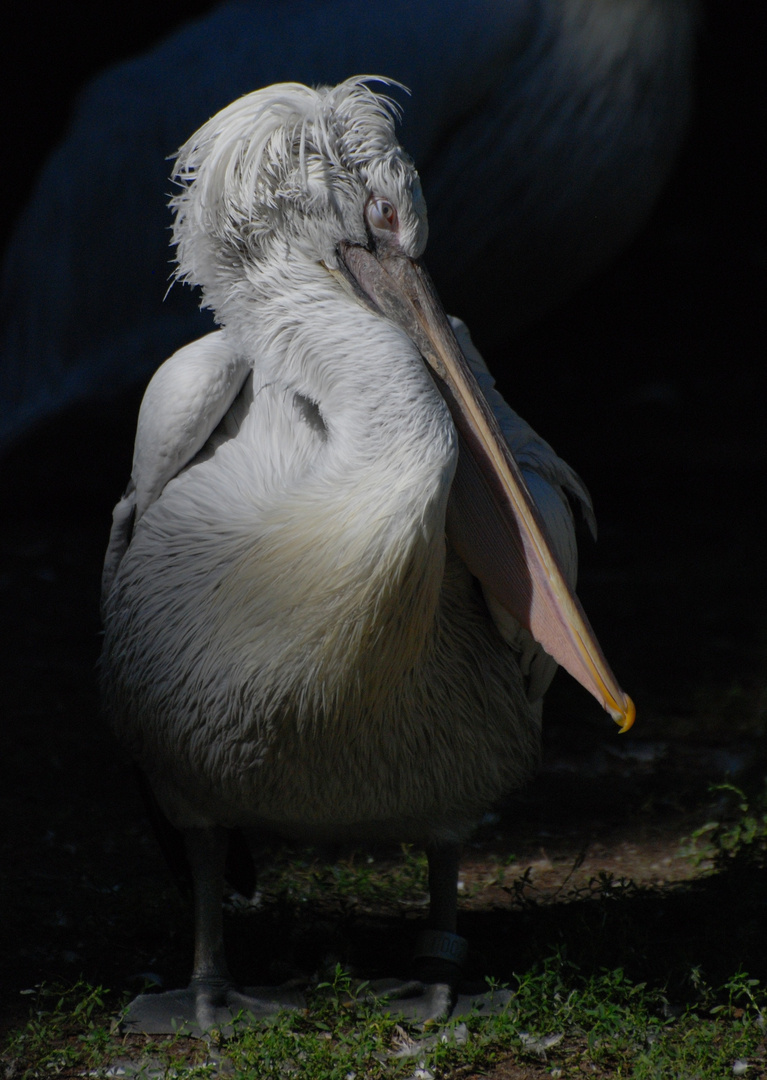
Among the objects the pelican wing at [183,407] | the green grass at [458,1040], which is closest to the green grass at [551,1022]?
the green grass at [458,1040]

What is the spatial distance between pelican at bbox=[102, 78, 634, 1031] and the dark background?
0.68 m

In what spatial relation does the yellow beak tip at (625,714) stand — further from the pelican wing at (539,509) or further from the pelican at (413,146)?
the pelican at (413,146)

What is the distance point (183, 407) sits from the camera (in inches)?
97.6

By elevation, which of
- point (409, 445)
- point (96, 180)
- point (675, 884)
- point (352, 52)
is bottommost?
point (675, 884)

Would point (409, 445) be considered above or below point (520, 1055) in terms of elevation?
above

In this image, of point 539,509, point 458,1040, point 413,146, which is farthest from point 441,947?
point 413,146

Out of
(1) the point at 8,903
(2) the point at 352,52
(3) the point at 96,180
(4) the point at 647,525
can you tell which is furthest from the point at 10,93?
(1) the point at 8,903

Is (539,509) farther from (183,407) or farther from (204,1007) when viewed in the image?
(204,1007)

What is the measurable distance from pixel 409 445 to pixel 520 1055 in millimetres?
1139

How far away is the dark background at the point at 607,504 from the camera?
3.32m

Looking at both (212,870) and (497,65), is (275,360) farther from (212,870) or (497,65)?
(497,65)

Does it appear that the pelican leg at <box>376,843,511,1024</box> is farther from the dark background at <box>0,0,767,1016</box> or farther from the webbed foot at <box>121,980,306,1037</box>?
the dark background at <box>0,0,767,1016</box>

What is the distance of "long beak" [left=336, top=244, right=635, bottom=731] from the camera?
215 cm

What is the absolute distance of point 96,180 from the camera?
183 inches
